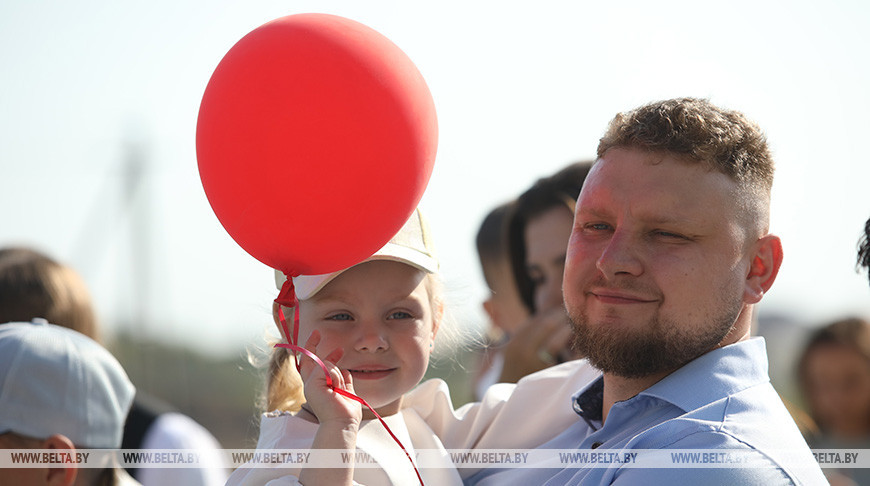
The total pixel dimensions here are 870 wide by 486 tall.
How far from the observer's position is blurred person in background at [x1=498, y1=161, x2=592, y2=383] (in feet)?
14.1

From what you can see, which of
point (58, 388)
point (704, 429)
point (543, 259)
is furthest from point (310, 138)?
point (543, 259)

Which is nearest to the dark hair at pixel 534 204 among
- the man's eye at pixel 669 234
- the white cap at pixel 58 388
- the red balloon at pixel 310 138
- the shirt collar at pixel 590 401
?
the shirt collar at pixel 590 401

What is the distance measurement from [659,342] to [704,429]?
344 mm

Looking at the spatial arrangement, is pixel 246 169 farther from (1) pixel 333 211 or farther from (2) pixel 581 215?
(2) pixel 581 215

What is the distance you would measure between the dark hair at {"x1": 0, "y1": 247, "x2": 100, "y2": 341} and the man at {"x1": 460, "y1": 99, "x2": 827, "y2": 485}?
2252 millimetres

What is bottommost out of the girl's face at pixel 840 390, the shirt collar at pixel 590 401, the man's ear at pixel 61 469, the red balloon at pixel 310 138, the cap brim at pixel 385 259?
the girl's face at pixel 840 390

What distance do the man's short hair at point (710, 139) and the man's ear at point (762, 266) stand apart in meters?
0.06

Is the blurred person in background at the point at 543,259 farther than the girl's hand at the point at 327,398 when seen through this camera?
Yes

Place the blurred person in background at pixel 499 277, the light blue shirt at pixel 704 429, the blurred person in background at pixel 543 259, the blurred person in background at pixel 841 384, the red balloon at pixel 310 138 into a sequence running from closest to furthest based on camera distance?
the red balloon at pixel 310 138, the light blue shirt at pixel 704 429, the blurred person in background at pixel 543 259, the blurred person in background at pixel 499 277, the blurred person in background at pixel 841 384

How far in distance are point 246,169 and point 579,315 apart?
3.71 feet

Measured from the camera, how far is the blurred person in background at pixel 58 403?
9.79ft

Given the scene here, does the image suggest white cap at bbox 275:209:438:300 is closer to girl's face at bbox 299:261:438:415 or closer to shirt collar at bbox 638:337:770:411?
girl's face at bbox 299:261:438:415

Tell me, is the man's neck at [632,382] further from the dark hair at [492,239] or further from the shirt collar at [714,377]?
the dark hair at [492,239]

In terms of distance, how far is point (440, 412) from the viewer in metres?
3.16
